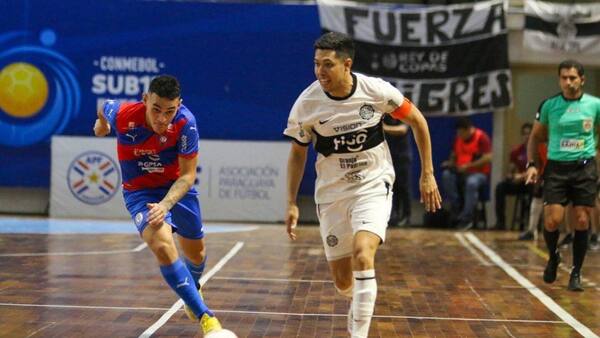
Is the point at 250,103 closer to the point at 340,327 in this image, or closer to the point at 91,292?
the point at 91,292

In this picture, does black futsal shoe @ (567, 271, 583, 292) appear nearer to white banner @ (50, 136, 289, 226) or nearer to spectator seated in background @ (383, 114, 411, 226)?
spectator seated in background @ (383, 114, 411, 226)

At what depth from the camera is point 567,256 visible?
1439cm

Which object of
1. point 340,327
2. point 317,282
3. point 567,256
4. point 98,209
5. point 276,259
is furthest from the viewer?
point 98,209

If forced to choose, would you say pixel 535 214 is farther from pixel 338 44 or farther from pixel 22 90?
pixel 338 44

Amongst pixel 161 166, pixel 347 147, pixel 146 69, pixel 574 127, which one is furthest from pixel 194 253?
pixel 146 69

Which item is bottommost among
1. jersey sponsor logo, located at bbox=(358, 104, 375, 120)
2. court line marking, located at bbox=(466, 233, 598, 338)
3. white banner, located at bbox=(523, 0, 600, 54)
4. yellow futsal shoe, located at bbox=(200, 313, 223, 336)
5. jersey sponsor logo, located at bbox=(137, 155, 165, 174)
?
court line marking, located at bbox=(466, 233, 598, 338)

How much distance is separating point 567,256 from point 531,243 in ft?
6.36

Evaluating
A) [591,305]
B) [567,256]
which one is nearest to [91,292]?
[591,305]

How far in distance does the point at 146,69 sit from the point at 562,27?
26.3 ft

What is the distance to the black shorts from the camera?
34.8ft

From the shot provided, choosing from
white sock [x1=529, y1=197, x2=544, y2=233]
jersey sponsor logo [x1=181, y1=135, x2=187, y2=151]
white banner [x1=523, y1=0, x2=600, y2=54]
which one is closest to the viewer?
jersey sponsor logo [x1=181, y1=135, x2=187, y2=151]

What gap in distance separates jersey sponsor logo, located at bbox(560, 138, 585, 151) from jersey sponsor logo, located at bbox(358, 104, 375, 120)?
4304mm

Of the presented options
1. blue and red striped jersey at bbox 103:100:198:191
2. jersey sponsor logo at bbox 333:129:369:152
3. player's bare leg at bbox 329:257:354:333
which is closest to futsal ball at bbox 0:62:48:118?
blue and red striped jersey at bbox 103:100:198:191

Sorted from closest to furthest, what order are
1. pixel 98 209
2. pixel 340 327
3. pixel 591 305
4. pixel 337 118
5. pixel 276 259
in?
pixel 337 118
pixel 340 327
pixel 591 305
pixel 276 259
pixel 98 209
